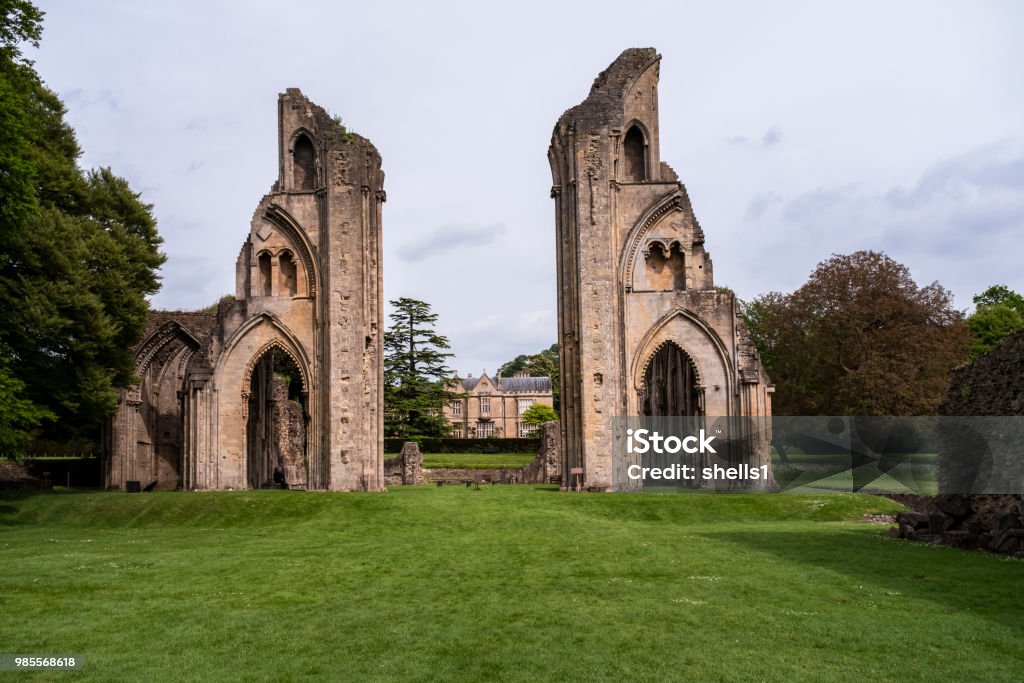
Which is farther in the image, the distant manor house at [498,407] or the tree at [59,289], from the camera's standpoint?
the distant manor house at [498,407]

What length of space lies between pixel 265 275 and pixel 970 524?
21951mm

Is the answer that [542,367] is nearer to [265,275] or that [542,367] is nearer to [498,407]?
[498,407]

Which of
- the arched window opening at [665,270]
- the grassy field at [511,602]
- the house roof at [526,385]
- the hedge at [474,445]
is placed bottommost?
the grassy field at [511,602]

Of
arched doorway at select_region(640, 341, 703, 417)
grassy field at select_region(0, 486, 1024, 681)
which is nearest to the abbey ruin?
arched doorway at select_region(640, 341, 703, 417)

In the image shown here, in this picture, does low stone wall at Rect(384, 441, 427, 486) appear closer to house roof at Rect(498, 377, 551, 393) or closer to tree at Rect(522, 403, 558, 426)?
tree at Rect(522, 403, 558, 426)

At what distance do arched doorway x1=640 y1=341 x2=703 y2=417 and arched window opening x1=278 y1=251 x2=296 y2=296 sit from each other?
12045 millimetres

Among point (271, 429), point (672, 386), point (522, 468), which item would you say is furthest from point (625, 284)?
point (271, 429)

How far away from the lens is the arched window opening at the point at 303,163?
96.5ft

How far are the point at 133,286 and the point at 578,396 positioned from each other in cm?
1486

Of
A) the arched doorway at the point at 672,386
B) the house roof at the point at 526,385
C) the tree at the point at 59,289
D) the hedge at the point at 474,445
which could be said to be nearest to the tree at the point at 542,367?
the house roof at the point at 526,385

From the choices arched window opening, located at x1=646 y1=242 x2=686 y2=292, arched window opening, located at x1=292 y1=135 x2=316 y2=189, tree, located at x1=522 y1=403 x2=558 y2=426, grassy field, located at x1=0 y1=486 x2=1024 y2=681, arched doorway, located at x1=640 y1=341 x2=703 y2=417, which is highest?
arched window opening, located at x1=292 y1=135 x2=316 y2=189

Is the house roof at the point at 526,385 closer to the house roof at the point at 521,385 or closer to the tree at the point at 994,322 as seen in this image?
the house roof at the point at 521,385

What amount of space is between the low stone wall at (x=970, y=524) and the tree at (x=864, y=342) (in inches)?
825

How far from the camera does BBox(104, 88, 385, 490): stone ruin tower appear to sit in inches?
1078
